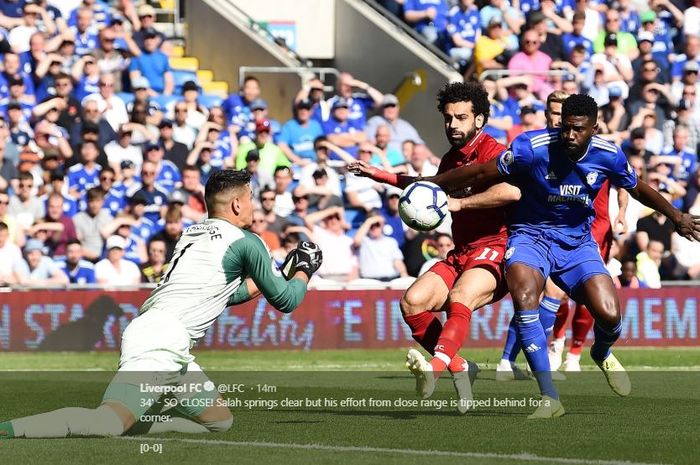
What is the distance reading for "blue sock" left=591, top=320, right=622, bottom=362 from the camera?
10.4 meters

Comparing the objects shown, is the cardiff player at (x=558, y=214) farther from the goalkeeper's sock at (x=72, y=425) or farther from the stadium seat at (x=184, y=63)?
the stadium seat at (x=184, y=63)

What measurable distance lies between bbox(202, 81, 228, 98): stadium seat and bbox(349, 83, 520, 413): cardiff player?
13.2 m

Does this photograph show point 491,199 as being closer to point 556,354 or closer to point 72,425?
point 72,425

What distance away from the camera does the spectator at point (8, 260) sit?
19.0 meters

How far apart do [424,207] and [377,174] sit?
62 cm

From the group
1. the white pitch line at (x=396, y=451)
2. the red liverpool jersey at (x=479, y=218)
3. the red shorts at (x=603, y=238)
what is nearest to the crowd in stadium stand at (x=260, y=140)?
the red shorts at (x=603, y=238)

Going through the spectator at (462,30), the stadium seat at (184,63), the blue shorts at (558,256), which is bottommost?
the blue shorts at (558,256)

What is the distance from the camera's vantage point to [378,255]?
20094 mm

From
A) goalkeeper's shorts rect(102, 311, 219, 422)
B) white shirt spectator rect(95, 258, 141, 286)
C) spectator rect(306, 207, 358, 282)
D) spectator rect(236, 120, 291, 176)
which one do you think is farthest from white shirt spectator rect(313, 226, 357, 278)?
goalkeeper's shorts rect(102, 311, 219, 422)

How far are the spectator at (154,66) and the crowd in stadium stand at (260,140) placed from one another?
27mm

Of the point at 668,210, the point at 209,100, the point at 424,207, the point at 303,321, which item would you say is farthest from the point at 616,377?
the point at 209,100

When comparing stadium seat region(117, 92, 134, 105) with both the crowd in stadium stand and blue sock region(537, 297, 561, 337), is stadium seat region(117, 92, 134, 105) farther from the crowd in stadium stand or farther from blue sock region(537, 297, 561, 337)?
blue sock region(537, 297, 561, 337)

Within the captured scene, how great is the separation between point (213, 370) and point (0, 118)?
6446 millimetres

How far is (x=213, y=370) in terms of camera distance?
53.2 ft
